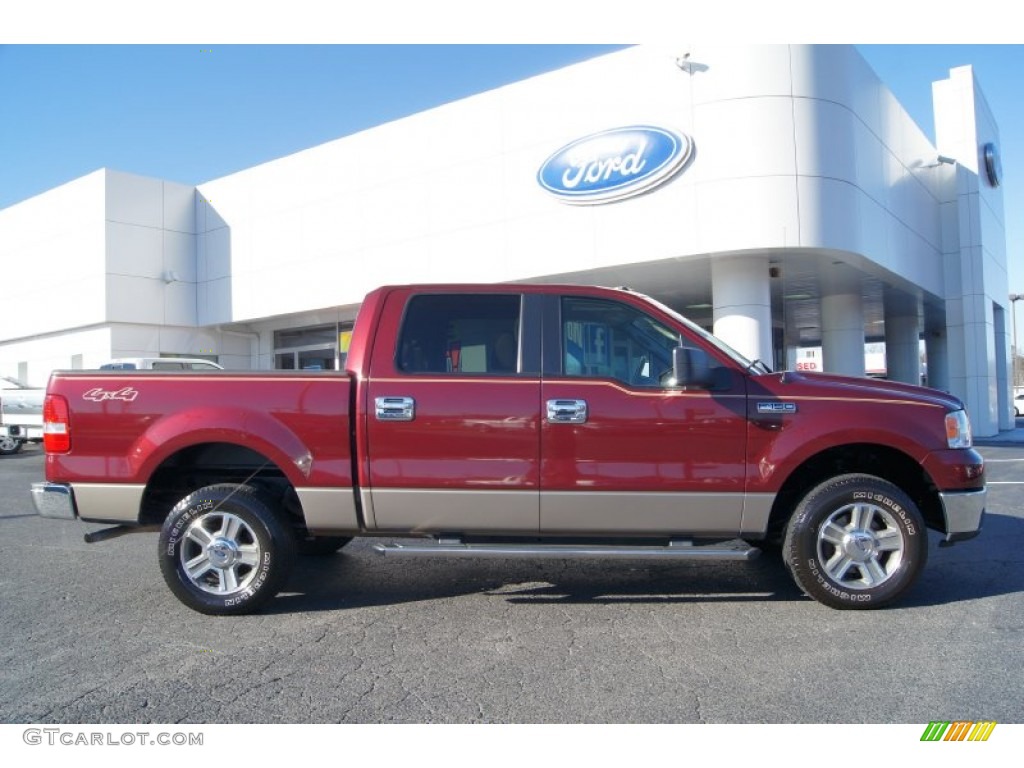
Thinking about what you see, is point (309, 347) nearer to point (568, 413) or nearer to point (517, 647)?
point (568, 413)

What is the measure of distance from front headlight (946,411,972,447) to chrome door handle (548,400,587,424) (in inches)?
88.8

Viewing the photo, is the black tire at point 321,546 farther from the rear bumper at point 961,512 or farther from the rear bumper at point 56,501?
the rear bumper at point 961,512

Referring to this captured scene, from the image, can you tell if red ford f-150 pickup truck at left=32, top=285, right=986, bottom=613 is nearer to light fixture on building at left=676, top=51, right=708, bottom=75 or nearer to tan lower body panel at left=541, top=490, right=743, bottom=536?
tan lower body panel at left=541, top=490, right=743, bottom=536

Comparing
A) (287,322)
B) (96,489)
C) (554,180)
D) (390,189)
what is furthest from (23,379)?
(96,489)

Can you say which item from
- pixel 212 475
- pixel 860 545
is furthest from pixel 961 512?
pixel 212 475

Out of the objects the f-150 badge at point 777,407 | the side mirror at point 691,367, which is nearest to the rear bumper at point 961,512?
the f-150 badge at point 777,407

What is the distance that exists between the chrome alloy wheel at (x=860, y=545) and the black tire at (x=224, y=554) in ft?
10.9

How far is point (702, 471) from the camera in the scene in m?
4.49

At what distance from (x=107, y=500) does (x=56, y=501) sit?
306 mm

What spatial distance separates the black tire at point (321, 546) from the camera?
238 inches

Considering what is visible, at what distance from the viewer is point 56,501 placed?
466cm

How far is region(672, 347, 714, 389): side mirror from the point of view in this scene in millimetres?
4281

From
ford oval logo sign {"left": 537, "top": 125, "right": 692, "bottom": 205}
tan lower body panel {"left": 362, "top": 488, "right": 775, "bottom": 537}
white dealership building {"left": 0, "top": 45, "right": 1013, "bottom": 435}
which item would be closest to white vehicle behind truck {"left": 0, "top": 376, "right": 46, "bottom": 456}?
white dealership building {"left": 0, "top": 45, "right": 1013, "bottom": 435}

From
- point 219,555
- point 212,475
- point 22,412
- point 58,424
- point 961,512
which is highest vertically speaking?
point 22,412
